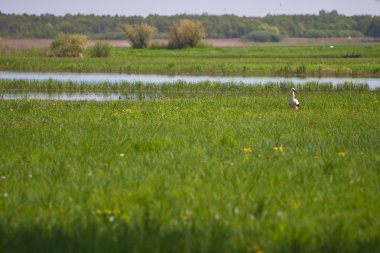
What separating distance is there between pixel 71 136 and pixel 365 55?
59.4 m

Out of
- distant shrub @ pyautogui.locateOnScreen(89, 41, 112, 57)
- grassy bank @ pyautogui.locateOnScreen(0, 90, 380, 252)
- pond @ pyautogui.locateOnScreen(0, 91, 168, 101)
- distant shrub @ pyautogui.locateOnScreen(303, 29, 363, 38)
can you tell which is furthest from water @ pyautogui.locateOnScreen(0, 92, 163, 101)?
distant shrub @ pyautogui.locateOnScreen(303, 29, 363, 38)

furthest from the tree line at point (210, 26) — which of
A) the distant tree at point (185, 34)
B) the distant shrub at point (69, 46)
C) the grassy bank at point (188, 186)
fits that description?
the grassy bank at point (188, 186)

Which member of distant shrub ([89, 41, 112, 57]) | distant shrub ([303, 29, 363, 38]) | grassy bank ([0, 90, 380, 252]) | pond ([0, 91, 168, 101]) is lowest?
distant shrub ([303, 29, 363, 38])

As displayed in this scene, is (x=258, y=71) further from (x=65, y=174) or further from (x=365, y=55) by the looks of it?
(x=65, y=174)

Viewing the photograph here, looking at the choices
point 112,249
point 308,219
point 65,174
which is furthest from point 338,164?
point 112,249

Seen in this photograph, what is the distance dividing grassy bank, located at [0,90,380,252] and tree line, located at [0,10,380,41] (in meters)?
139

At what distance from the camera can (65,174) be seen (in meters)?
9.78

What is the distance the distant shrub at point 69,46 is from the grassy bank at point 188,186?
55.4 m

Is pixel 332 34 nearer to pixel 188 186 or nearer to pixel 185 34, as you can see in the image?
pixel 185 34

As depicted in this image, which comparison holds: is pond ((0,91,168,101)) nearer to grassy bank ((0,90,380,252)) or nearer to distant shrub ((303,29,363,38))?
grassy bank ((0,90,380,252))

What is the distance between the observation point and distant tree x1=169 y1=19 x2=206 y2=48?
92375 mm

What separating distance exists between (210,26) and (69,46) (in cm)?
11357

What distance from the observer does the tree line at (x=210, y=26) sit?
516 ft

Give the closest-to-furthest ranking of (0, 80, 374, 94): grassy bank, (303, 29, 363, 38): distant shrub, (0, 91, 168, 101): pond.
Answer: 1. (0, 91, 168, 101): pond
2. (0, 80, 374, 94): grassy bank
3. (303, 29, 363, 38): distant shrub
